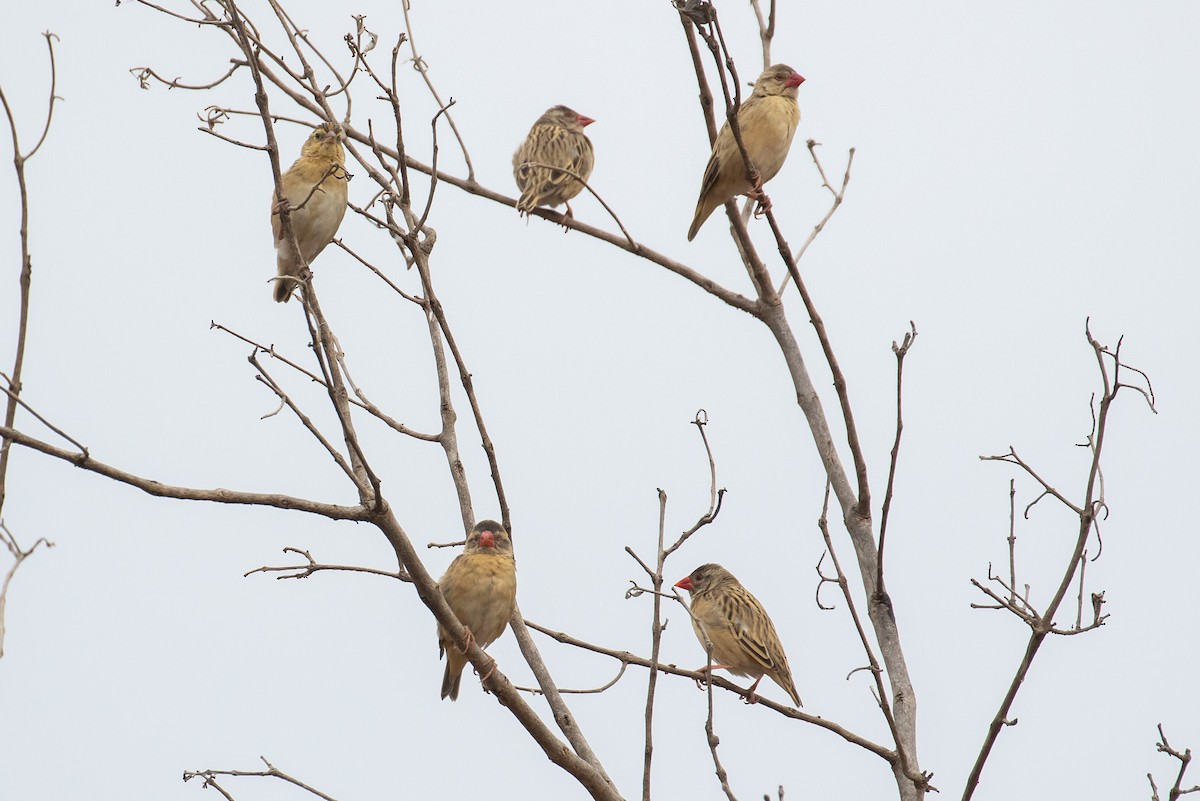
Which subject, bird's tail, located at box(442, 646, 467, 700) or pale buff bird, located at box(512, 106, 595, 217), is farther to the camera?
pale buff bird, located at box(512, 106, 595, 217)

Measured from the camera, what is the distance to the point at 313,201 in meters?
6.50

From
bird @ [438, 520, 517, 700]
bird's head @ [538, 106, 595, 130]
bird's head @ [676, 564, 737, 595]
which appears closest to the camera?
bird @ [438, 520, 517, 700]

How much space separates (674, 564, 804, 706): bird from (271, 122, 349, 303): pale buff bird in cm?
265

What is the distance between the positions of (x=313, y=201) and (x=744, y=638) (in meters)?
3.07

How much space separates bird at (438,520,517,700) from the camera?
220 inches

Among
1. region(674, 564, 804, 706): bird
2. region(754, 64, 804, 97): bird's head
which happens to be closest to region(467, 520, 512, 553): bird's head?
region(674, 564, 804, 706): bird

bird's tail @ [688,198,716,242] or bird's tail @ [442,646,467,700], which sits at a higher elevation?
bird's tail @ [688,198,716,242]

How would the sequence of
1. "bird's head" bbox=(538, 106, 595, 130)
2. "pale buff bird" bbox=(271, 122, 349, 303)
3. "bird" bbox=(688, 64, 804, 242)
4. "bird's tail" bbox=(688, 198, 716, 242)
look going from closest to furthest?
1. "pale buff bird" bbox=(271, 122, 349, 303)
2. "bird" bbox=(688, 64, 804, 242)
3. "bird's tail" bbox=(688, 198, 716, 242)
4. "bird's head" bbox=(538, 106, 595, 130)

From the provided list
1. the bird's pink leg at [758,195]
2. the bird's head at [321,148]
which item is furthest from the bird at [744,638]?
the bird's head at [321,148]

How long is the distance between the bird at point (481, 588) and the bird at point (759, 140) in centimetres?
211

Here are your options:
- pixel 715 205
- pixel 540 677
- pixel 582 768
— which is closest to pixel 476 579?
pixel 540 677

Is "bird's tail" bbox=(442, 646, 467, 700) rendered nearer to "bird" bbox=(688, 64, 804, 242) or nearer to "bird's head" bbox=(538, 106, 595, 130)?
"bird" bbox=(688, 64, 804, 242)

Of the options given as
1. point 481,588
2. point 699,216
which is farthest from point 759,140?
point 481,588

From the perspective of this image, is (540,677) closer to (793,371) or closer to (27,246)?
(793,371)
